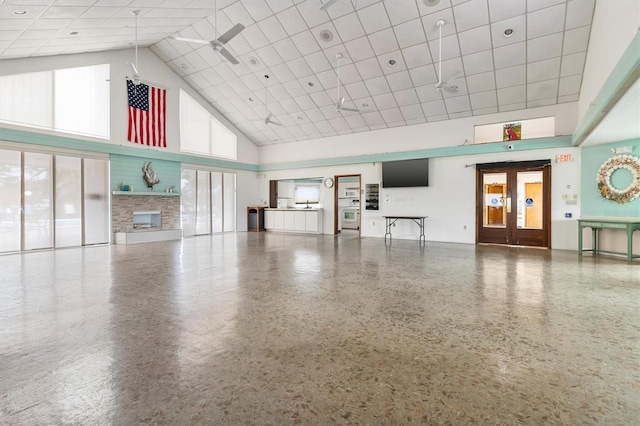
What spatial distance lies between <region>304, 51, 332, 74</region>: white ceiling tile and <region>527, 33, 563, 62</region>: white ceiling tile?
475 cm

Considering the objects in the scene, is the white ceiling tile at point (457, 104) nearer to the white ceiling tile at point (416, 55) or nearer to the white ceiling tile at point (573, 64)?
the white ceiling tile at point (416, 55)

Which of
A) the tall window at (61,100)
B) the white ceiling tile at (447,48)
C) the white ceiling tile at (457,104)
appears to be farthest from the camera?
the white ceiling tile at (457,104)

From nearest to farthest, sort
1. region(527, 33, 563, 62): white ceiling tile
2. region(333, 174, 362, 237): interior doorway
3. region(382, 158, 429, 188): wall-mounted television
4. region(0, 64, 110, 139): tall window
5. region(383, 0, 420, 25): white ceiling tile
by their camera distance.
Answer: region(383, 0, 420, 25): white ceiling tile → region(527, 33, 563, 62): white ceiling tile → region(0, 64, 110, 139): tall window → region(382, 158, 429, 188): wall-mounted television → region(333, 174, 362, 237): interior doorway

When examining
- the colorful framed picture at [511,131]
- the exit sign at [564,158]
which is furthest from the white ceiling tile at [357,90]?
the exit sign at [564,158]

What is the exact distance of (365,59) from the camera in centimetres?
825

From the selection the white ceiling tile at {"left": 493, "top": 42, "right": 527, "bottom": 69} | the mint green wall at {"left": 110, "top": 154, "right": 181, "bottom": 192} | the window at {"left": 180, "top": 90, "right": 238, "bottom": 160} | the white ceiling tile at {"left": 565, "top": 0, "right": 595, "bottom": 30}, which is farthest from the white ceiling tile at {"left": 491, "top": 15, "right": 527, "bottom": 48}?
the mint green wall at {"left": 110, "top": 154, "right": 181, "bottom": 192}

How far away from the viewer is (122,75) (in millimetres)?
9398

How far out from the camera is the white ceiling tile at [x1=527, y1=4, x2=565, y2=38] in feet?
20.5

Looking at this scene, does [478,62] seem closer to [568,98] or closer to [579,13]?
[579,13]

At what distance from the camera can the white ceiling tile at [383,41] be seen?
24.3 feet

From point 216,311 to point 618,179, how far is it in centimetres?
893

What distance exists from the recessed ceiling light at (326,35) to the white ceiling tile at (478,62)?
3266 mm

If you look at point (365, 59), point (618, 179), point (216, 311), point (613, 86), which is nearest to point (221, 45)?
point (365, 59)

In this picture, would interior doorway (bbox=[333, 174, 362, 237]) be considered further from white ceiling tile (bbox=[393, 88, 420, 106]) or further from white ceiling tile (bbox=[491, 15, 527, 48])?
white ceiling tile (bbox=[491, 15, 527, 48])
